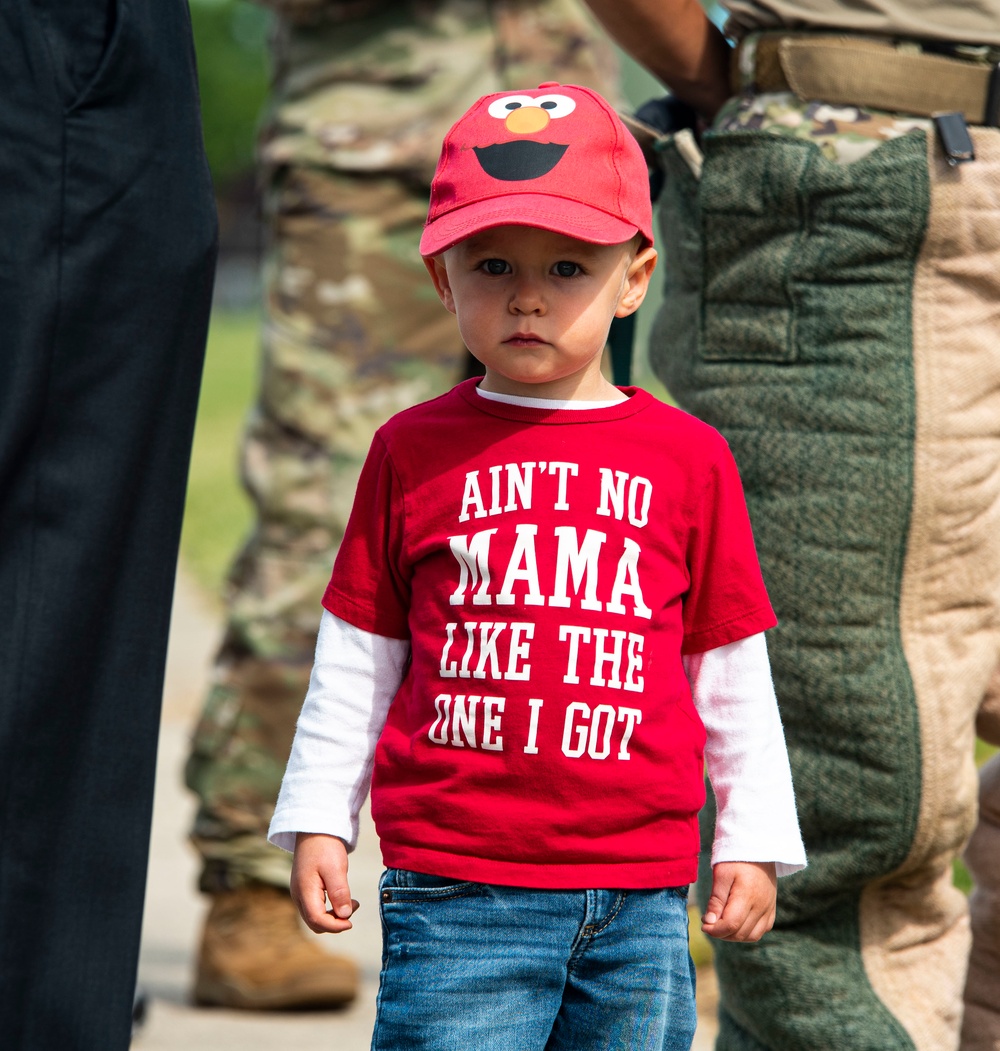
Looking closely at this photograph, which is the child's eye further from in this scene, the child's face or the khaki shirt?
the khaki shirt

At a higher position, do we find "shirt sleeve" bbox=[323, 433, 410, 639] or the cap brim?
the cap brim

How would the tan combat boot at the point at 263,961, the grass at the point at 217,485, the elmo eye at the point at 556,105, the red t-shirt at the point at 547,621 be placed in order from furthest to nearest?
the grass at the point at 217,485, the tan combat boot at the point at 263,961, the elmo eye at the point at 556,105, the red t-shirt at the point at 547,621

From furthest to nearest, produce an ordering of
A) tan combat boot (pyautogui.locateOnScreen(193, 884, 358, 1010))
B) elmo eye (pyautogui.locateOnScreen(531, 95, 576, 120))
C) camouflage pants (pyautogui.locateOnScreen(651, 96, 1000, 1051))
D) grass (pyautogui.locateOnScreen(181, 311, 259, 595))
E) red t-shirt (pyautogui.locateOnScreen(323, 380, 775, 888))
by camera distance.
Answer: grass (pyautogui.locateOnScreen(181, 311, 259, 595)) < tan combat boot (pyautogui.locateOnScreen(193, 884, 358, 1010)) < camouflage pants (pyautogui.locateOnScreen(651, 96, 1000, 1051)) < elmo eye (pyautogui.locateOnScreen(531, 95, 576, 120)) < red t-shirt (pyautogui.locateOnScreen(323, 380, 775, 888))

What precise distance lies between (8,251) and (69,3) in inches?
11.3

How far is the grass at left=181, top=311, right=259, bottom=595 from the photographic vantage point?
10.5m

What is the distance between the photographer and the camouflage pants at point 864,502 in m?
2.17

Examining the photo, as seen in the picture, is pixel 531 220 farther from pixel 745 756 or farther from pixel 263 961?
pixel 263 961

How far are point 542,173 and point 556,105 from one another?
0.10 m

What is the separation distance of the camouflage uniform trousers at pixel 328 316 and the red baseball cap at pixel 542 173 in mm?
1555

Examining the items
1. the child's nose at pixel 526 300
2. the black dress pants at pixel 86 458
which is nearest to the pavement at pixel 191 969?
the black dress pants at pixel 86 458

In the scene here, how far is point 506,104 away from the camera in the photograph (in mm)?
1813

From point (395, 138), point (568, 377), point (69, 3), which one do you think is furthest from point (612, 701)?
point (395, 138)

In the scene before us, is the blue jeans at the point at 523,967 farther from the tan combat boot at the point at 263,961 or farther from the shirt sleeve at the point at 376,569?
the tan combat boot at the point at 263,961

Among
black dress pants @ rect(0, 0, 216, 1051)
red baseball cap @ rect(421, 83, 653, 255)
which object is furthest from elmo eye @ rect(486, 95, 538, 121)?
black dress pants @ rect(0, 0, 216, 1051)
